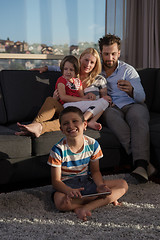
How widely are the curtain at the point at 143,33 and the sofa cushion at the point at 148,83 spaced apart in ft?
3.63

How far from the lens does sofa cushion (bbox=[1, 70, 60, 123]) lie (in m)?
2.44

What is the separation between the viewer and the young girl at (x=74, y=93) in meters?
2.25

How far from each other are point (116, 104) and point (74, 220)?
123cm

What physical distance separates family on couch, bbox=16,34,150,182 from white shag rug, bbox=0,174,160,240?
303 millimetres

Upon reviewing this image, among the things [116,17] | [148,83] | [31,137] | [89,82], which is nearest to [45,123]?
[31,137]

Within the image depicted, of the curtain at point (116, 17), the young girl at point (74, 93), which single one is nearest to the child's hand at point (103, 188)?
the young girl at point (74, 93)

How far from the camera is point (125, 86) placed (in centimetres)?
239

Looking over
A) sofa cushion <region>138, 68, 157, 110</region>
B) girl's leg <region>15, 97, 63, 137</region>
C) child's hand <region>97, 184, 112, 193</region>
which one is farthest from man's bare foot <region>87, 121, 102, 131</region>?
sofa cushion <region>138, 68, 157, 110</region>

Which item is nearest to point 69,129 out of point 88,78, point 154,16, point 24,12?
point 88,78

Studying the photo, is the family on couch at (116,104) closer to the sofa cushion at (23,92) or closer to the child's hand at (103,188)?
the sofa cushion at (23,92)

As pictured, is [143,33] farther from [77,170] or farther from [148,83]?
[77,170]

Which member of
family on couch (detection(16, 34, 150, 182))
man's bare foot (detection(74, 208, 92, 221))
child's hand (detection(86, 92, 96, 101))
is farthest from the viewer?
child's hand (detection(86, 92, 96, 101))

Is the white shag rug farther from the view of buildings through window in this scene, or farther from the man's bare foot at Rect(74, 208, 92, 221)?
the view of buildings through window

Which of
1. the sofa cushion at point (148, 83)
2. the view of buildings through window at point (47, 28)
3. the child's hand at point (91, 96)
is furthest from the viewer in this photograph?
the view of buildings through window at point (47, 28)
